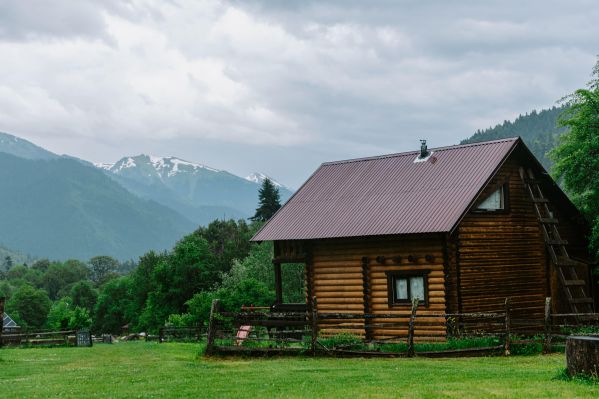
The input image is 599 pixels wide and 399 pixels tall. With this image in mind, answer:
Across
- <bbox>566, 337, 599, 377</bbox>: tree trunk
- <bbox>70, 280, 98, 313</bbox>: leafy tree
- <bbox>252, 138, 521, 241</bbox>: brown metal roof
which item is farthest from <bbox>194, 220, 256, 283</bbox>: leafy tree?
<bbox>566, 337, 599, 377</bbox>: tree trunk

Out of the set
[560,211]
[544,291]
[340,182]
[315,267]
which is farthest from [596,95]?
[315,267]

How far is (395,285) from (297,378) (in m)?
12.7

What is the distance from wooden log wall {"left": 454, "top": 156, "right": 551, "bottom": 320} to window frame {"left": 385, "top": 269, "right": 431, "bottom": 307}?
137 cm

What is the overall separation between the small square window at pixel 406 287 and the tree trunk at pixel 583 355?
562 inches

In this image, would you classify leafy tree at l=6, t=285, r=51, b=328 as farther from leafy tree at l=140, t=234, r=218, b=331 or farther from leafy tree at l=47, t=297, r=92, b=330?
leafy tree at l=140, t=234, r=218, b=331

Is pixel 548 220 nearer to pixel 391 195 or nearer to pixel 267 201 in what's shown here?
pixel 391 195

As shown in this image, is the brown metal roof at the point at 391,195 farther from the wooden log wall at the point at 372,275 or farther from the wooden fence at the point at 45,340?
the wooden fence at the point at 45,340

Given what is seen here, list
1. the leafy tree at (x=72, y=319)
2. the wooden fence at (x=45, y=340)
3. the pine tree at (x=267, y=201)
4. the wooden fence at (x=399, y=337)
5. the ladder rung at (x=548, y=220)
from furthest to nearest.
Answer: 1. the pine tree at (x=267, y=201)
2. the leafy tree at (x=72, y=319)
3. the wooden fence at (x=45, y=340)
4. the ladder rung at (x=548, y=220)
5. the wooden fence at (x=399, y=337)

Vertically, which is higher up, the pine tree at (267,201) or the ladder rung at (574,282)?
the pine tree at (267,201)

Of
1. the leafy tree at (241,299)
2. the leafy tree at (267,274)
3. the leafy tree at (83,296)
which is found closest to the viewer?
the leafy tree at (241,299)

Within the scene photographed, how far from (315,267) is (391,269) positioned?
3.86m

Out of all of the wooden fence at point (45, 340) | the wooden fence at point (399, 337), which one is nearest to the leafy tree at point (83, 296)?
the wooden fence at point (45, 340)

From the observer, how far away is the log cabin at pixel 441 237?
3066 cm

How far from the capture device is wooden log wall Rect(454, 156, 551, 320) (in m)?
31.2
